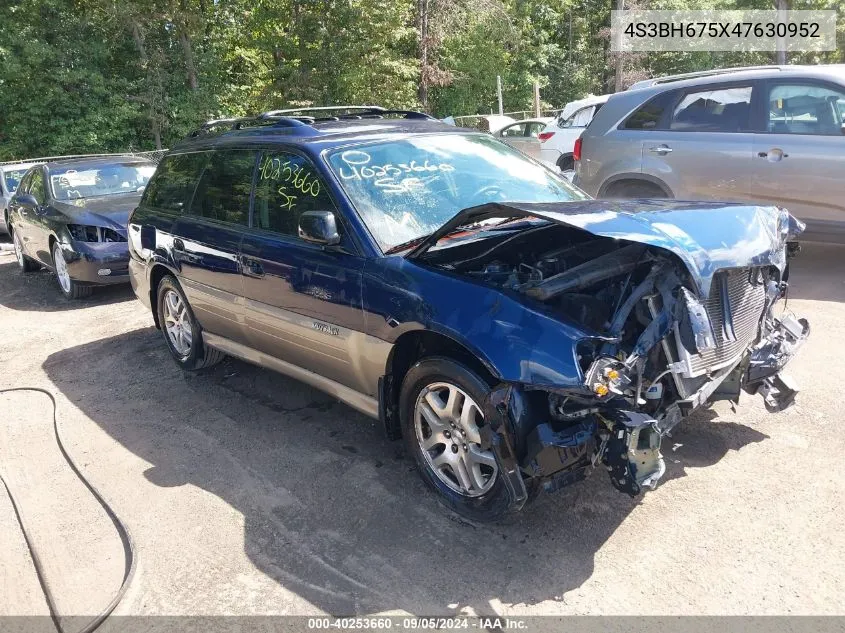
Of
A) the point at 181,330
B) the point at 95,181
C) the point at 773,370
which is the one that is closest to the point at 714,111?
the point at 773,370

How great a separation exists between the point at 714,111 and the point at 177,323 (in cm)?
542

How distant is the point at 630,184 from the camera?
727cm

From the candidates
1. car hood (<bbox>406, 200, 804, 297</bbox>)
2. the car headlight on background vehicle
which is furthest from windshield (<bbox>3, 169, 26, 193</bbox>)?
car hood (<bbox>406, 200, 804, 297</bbox>)

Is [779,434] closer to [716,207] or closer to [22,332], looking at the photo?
[716,207]

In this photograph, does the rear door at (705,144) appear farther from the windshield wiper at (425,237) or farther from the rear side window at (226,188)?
the rear side window at (226,188)

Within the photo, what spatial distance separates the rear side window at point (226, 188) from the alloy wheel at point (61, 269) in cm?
→ 412

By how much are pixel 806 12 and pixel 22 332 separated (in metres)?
32.1

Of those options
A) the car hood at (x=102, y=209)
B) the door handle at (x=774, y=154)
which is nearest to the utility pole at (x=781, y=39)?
the door handle at (x=774, y=154)

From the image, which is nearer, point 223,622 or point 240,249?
point 223,622

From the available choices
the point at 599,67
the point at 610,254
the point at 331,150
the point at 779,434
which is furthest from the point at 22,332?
the point at 599,67

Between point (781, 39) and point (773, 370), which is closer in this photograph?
point (773, 370)

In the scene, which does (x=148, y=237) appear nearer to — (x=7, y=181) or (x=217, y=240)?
(x=217, y=240)

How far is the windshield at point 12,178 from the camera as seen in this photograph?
510 inches

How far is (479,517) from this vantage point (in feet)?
10.4
